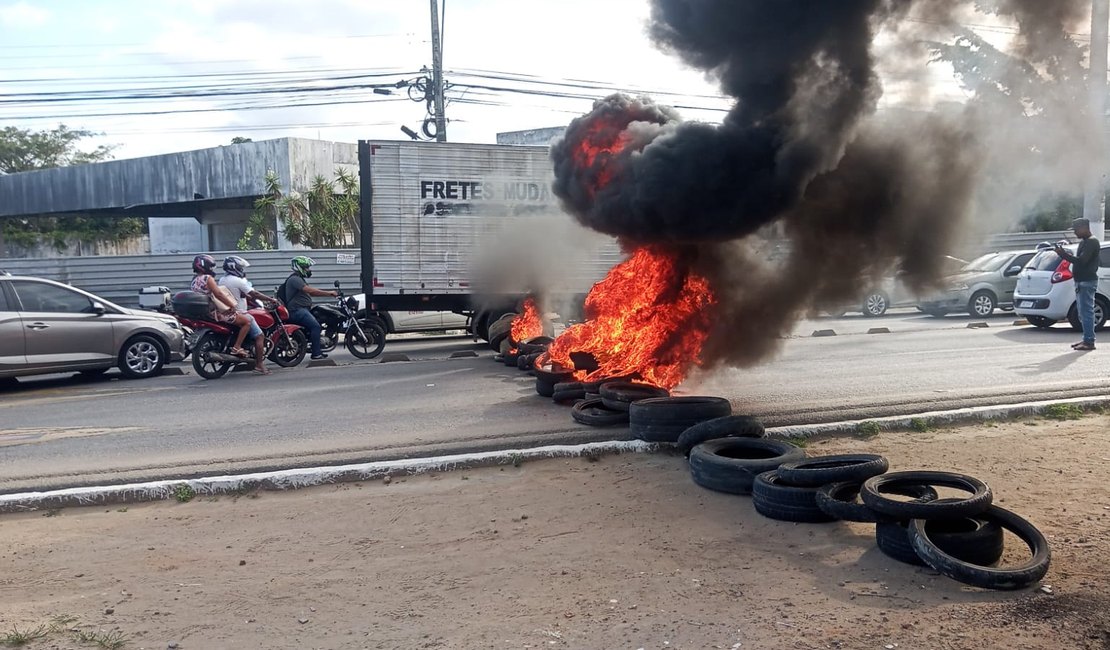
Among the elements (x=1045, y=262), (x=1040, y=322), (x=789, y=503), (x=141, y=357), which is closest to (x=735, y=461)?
(x=789, y=503)

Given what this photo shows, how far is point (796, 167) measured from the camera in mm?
6965

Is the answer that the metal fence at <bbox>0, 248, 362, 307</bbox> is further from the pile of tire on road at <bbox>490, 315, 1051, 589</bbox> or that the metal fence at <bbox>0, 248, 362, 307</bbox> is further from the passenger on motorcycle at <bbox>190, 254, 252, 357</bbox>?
the pile of tire on road at <bbox>490, 315, 1051, 589</bbox>

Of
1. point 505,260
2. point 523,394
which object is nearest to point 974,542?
point 523,394

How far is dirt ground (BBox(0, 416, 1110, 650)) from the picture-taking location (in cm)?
376

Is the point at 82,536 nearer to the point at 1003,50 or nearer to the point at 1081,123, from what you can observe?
the point at 1003,50

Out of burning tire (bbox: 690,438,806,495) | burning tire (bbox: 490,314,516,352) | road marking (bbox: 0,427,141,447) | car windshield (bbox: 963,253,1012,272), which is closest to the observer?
burning tire (bbox: 690,438,806,495)

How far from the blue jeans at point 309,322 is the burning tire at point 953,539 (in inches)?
420

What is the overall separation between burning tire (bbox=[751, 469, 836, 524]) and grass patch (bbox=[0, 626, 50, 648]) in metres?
→ 3.91

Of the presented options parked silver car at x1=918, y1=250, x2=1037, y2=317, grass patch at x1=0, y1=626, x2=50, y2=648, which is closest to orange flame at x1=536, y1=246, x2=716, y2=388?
grass patch at x1=0, y1=626, x2=50, y2=648

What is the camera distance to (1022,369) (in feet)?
35.7

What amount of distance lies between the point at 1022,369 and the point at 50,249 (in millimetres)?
40320

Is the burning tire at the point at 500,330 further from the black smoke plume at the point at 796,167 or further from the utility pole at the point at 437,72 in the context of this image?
the utility pole at the point at 437,72

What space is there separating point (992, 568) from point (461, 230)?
12.2 metres

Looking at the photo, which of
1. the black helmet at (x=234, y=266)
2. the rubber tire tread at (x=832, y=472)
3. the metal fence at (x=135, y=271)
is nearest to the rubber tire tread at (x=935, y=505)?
the rubber tire tread at (x=832, y=472)
